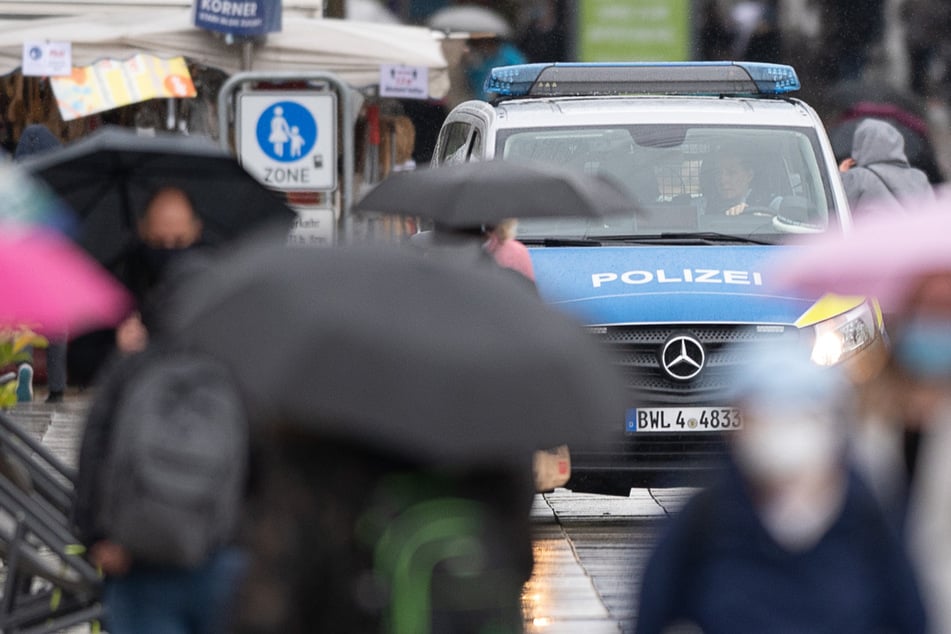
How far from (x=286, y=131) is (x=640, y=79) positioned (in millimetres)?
2425

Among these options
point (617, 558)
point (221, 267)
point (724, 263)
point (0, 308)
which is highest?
point (221, 267)

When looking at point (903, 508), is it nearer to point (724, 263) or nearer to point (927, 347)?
point (927, 347)


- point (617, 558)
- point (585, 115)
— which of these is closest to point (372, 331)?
point (617, 558)

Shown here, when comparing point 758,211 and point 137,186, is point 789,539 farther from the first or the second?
point 758,211

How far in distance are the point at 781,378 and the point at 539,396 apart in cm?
54

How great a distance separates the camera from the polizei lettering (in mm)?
9758

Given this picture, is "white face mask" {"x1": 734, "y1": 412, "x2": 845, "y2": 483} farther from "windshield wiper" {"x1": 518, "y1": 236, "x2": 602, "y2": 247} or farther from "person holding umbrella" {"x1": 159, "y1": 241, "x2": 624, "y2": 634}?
"windshield wiper" {"x1": 518, "y1": 236, "x2": 602, "y2": 247}

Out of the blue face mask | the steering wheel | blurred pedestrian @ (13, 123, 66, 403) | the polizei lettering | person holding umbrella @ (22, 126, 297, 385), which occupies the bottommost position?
blurred pedestrian @ (13, 123, 66, 403)

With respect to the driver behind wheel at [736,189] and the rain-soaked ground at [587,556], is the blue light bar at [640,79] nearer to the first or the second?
the driver behind wheel at [736,189]

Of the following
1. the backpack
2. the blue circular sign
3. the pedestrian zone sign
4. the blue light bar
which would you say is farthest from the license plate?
the backpack

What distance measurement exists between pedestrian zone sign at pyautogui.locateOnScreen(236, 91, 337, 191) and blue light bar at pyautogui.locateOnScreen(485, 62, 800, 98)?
1571 millimetres

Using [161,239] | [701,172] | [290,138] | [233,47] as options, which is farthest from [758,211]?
[233,47]

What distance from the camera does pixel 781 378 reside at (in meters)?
3.73

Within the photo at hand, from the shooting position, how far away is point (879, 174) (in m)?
13.1
